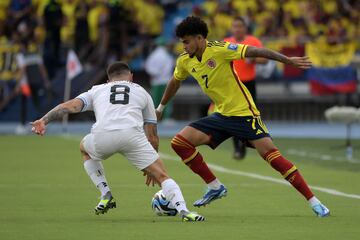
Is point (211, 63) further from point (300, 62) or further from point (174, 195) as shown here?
point (174, 195)

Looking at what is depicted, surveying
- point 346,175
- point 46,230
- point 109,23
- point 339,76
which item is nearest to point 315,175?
point 346,175

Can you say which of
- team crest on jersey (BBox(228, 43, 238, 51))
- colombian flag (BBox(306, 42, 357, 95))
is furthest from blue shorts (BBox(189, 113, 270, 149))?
colombian flag (BBox(306, 42, 357, 95))

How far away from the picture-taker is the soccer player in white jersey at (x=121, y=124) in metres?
11.1

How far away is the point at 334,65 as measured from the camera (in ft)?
104

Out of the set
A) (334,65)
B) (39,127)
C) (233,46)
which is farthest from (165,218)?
(334,65)

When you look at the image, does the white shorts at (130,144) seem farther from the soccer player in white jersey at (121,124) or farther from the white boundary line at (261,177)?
the white boundary line at (261,177)

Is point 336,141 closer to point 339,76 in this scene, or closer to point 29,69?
point 339,76

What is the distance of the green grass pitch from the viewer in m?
10.1

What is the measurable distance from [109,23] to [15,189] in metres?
18.7

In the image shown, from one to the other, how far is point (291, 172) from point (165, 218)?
4.62 feet

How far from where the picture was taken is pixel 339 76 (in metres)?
31.6

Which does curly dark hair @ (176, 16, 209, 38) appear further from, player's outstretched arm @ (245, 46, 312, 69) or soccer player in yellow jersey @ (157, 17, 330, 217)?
player's outstretched arm @ (245, 46, 312, 69)

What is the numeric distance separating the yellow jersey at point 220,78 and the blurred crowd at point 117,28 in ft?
65.0

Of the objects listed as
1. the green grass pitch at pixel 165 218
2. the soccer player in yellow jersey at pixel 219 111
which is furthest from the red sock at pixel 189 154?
the green grass pitch at pixel 165 218
